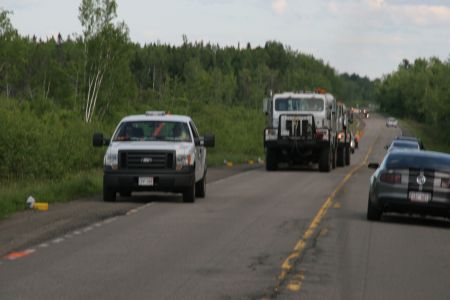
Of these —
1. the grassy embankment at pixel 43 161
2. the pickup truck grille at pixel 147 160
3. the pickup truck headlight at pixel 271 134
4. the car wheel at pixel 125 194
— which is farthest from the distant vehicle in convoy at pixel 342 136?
the pickup truck grille at pixel 147 160

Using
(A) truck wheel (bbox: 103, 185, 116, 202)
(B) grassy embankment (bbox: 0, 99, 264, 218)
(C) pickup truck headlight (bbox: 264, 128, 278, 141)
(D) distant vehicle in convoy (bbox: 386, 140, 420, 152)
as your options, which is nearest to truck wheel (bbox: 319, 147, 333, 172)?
(C) pickup truck headlight (bbox: 264, 128, 278, 141)

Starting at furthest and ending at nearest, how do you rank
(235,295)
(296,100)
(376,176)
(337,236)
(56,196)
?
1. (296,100)
2. (56,196)
3. (376,176)
4. (337,236)
5. (235,295)

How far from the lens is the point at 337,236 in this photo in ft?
51.9

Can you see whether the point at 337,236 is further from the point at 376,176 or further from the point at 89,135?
the point at 89,135

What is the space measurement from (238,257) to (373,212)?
21.2ft

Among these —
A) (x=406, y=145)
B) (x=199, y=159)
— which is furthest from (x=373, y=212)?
(x=406, y=145)

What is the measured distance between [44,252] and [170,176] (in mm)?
8345

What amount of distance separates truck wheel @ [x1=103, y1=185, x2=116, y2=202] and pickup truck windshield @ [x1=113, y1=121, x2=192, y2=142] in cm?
135

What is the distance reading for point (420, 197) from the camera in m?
18.1

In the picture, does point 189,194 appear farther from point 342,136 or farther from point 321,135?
point 342,136

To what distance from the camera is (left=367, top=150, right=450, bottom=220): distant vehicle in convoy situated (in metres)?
18.1

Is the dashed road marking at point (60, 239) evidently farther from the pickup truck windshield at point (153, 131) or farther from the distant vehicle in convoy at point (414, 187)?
the distant vehicle in convoy at point (414, 187)

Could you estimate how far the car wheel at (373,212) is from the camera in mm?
18609

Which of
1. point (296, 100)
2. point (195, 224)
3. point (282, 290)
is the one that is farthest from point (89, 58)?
point (282, 290)
